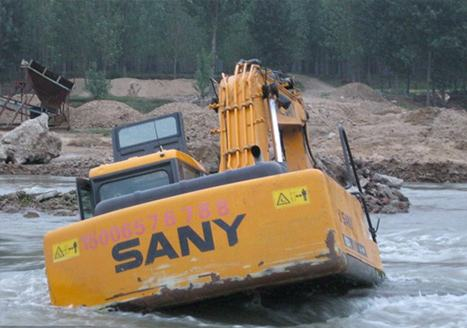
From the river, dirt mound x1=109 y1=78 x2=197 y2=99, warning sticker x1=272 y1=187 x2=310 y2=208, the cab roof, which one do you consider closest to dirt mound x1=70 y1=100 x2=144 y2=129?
dirt mound x1=109 y1=78 x2=197 y2=99

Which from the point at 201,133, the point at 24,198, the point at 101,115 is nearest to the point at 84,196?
the point at 24,198

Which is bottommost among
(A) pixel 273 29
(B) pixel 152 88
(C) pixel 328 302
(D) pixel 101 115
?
(D) pixel 101 115

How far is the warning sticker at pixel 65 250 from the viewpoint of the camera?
8.61m

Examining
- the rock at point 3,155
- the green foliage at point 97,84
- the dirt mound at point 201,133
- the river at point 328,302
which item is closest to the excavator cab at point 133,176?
the river at point 328,302

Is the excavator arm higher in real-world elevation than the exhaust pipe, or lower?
higher

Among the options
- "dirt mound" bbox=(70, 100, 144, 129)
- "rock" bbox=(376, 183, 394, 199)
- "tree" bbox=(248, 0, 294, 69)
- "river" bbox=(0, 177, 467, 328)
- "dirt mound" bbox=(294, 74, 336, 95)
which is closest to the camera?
"river" bbox=(0, 177, 467, 328)

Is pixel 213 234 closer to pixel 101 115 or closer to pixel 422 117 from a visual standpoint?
pixel 422 117

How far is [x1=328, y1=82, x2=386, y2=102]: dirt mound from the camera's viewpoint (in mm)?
60375

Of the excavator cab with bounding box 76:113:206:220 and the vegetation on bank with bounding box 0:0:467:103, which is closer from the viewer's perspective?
the excavator cab with bounding box 76:113:206:220

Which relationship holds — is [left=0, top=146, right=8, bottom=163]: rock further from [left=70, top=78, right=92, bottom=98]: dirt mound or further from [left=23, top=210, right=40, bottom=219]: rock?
[left=70, top=78, right=92, bottom=98]: dirt mound

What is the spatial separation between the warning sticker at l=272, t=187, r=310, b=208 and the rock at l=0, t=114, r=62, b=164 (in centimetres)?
2522

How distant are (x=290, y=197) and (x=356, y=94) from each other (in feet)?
176

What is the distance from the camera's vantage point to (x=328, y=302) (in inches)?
378

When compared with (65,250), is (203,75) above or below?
above
